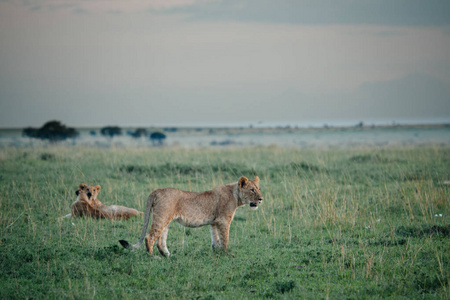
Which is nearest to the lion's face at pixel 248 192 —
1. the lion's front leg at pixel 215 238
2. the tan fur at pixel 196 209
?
the tan fur at pixel 196 209

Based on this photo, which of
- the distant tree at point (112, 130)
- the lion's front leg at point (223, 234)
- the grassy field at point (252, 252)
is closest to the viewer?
the grassy field at point (252, 252)

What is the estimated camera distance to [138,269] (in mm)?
6230

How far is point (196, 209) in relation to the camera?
7.06 meters

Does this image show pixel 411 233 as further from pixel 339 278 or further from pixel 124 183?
pixel 124 183

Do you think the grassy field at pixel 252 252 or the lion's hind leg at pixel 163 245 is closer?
the grassy field at pixel 252 252

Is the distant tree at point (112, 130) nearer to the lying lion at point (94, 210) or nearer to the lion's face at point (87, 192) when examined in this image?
the lion's face at point (87, 192)

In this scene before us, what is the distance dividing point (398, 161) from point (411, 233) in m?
12.2

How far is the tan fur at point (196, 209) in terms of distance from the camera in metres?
6.78

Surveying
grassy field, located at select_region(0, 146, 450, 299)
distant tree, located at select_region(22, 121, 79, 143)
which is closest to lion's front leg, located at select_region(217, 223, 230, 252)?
grassy field, located at select_region(0, 146, 450, 299)

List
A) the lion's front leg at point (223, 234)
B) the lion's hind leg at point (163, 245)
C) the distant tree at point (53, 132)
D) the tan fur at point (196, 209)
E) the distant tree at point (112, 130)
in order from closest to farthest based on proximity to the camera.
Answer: the tan fur at point (196, 209) < the lion's hind leg at point (163, 245) < the lion's front leg at point (223, 234) < the distant tree at point (53, 132) < the distant tree at point (112, 130)

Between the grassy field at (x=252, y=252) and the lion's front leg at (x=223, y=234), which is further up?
the lion's front leg at (x=223, y=234)

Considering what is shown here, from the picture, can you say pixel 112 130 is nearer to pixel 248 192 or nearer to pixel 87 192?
pixel 87 192

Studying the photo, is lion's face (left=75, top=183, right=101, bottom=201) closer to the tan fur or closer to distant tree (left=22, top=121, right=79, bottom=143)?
the tan fur

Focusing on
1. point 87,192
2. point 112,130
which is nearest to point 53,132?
point 112,130
